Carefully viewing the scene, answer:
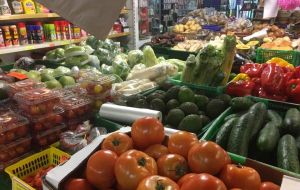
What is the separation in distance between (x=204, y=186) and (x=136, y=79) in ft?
5.81

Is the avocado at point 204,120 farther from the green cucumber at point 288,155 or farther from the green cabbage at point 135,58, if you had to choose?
the green cabbage at point 135,58

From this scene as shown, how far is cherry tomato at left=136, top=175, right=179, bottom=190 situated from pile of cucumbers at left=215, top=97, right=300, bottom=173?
0.69m

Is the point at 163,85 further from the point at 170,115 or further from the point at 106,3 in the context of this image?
the point at 106,3

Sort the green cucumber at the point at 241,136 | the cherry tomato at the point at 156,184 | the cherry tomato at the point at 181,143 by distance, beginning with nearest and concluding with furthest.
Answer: the cherry tomato at the point at 156,184
the cherry tomato at the point at 181,143
the green cucumber at the point at 241,136

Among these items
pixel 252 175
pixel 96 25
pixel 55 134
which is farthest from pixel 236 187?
pixel 55 134

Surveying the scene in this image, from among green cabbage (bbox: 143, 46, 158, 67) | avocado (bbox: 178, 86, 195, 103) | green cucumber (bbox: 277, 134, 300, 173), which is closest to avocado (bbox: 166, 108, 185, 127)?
avocado (bbox: 178, 86, 195, 103)

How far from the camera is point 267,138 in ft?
4.80

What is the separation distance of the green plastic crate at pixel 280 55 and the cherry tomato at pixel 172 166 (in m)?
2.68

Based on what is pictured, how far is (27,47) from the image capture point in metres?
3.69

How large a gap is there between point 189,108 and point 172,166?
92 cm

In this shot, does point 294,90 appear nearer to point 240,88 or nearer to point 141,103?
point 240,88

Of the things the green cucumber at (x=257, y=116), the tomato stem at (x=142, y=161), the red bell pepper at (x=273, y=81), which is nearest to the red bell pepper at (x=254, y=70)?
the red bell pepper at (x=273, y=81)

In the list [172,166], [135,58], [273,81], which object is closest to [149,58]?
[135,58]

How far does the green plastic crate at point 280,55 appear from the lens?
314 centimetres
